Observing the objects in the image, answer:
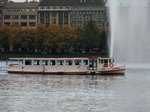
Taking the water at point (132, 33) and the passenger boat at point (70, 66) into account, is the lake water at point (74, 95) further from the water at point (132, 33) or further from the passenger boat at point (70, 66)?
the water at point (132, 33)

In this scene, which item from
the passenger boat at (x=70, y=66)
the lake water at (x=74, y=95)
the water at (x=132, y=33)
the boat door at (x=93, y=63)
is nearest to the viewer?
the lake water at (x=74, y=95)

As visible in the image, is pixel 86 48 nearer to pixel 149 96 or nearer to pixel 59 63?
pixel 59 63

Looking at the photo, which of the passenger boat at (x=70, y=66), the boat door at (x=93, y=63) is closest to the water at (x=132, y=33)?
the passenger boat at (x=70, y=66)

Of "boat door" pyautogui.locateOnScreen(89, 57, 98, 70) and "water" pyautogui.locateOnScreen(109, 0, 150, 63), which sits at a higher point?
"water" pyautogui.locateOnScreen(109, 0, 150, 63)

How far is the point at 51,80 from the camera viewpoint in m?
77.6

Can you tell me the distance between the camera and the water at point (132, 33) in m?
130

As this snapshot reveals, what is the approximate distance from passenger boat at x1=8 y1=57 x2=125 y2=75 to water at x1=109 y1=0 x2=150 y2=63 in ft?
94.0

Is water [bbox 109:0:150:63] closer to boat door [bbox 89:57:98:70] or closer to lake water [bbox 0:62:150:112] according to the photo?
boat door [bbox 89:57:98:70]

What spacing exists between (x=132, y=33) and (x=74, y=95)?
267 ft

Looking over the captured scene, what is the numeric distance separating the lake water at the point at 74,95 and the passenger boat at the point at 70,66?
10464 mm

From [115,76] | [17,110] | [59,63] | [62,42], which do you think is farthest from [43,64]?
[62,42]

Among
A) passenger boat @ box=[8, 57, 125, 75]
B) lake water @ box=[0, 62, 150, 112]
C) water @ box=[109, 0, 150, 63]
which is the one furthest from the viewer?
water @ box=[109, 0, 150, 63]

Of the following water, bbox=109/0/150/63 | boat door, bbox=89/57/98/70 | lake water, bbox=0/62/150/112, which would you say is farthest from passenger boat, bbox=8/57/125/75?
water, bbox=109/0/150/63

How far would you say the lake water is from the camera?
51.1 meters
